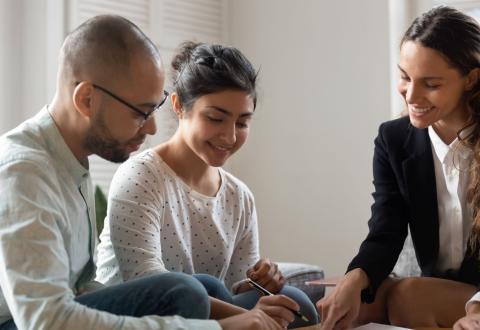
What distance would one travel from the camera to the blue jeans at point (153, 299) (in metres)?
1.43

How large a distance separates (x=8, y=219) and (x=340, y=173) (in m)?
2.51

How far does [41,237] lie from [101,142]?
0.96 ft

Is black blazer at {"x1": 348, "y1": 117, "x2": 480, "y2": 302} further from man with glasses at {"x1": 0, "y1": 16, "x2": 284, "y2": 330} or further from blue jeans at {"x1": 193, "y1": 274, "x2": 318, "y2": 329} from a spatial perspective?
man with glasses at {"x1": 0, "y1": 16, "x2": 284, "y2": 330}

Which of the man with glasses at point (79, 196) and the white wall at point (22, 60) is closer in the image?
the man with glasses at point (79, 196)

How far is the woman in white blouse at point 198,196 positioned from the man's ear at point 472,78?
0.57 m

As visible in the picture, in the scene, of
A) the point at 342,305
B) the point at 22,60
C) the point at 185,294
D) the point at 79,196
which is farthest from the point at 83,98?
the point at 22,60

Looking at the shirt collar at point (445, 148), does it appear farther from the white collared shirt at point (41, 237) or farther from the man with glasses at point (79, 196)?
the white collared shirt at point (41, 237)

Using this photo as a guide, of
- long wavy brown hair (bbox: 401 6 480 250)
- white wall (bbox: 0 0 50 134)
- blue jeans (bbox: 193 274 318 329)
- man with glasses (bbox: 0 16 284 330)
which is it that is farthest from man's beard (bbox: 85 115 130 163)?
white wall (bbox: 0 0 50 134)

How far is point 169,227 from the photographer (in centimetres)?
195

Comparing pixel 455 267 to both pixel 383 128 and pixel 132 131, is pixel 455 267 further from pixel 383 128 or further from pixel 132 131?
pixel 132 131

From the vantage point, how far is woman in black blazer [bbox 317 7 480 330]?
6.26ft

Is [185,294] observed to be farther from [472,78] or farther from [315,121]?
[315,121]

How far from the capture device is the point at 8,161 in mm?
1333

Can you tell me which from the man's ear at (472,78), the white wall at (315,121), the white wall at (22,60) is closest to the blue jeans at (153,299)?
the man's ear at (472,78)
